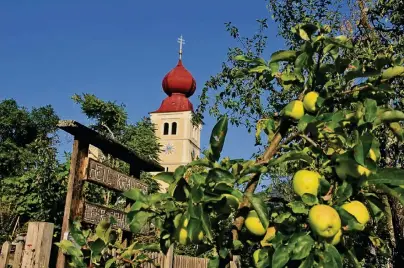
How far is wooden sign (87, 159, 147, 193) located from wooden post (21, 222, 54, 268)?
0.56 m

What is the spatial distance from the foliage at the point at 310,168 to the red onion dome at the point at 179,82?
144ft

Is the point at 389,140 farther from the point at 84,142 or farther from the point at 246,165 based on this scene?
the point at 246,165

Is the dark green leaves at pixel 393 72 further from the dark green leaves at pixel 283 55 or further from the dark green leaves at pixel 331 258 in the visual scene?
the dark green leaves at pixel 331 258

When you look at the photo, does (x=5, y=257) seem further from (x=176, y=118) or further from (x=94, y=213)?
(x=176, y=118)

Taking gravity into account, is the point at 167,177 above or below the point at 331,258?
above

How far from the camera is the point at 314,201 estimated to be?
3.60ft

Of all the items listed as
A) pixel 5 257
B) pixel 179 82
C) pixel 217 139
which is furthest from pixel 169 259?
pixel 179 82

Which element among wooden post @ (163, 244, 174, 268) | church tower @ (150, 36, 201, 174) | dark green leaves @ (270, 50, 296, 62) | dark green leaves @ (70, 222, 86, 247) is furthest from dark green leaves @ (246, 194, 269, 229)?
church tower @ (150, 36, 201, 174)

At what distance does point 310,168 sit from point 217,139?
0.83ft

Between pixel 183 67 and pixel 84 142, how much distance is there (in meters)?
42.8

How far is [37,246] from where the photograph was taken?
3.57 m

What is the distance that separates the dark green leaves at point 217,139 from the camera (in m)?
1.16

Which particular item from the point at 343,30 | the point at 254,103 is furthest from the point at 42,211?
the point at 343,30

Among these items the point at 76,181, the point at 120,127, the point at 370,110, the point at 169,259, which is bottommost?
the point at 169,259
